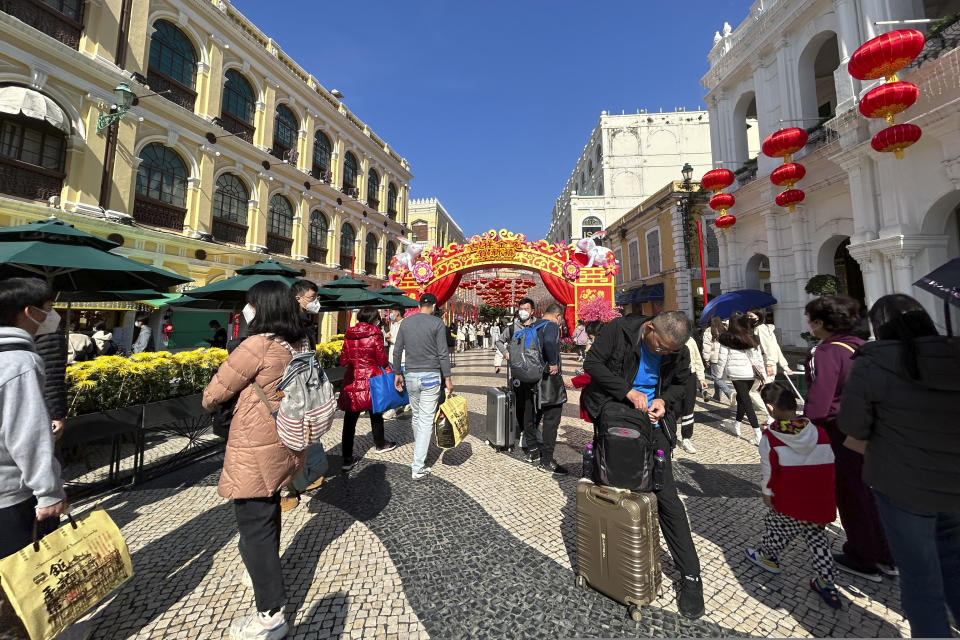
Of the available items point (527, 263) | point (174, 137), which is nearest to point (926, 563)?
point (527, 263)

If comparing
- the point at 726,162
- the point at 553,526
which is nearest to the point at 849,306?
the point at 553,526

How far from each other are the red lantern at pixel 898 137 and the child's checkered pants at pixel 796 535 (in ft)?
24.1

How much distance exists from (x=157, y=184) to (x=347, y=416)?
12857 millimetres

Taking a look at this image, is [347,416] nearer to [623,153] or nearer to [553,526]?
[553,526]

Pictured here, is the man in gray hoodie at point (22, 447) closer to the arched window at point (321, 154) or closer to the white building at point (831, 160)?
the white building at point (831, 160)

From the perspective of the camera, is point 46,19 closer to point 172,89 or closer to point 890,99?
point 172,89

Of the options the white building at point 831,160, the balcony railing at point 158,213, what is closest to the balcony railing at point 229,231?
the balcony railing at point 158,213

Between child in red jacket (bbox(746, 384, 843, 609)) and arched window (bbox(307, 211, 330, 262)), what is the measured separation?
18941 mm

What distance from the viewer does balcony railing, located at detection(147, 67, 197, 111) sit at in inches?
444

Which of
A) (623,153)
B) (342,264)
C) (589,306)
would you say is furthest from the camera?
(623,153)

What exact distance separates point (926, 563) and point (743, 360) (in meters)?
3.74

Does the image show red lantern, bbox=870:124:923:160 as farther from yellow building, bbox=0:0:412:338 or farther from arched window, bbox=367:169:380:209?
arched window, bbox=367:169:380:209

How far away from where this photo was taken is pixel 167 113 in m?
11.4

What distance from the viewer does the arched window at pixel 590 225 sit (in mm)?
31797
